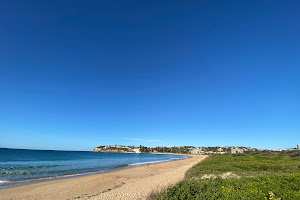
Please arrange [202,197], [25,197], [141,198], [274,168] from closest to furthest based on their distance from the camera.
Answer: [202,197]
[141,198]
[25,197]
[274,168]

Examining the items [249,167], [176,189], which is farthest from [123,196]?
[249,167]

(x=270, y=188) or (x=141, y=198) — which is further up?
(x=270, y=188)

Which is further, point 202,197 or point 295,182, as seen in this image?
point 295,182

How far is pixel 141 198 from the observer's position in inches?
496

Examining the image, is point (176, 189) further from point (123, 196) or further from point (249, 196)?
point (123, 196)

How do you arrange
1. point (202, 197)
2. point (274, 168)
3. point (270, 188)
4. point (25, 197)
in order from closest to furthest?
point (202, 197)
point (270, 188)
point (25, 197)
point (274, 168)

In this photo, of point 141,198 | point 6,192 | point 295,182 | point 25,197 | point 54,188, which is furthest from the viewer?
point 54,188

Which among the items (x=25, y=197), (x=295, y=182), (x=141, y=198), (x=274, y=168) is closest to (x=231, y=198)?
(x=295, y=182)

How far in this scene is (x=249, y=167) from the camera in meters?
22.0

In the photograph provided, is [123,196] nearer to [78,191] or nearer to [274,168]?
[78,191]

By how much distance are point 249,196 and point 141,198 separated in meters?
8.94

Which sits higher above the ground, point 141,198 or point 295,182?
point 295,182

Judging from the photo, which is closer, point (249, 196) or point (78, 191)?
point (249, 196)

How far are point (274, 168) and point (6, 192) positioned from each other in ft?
95.2
